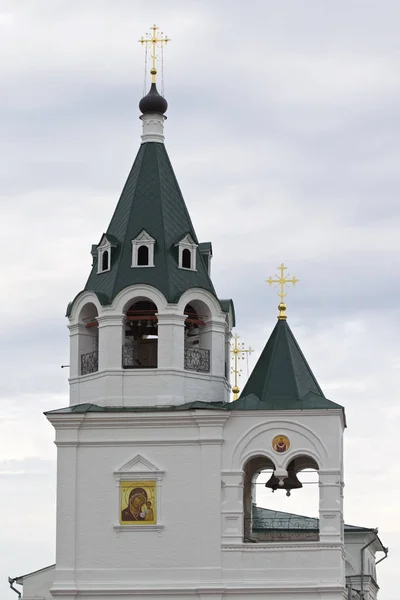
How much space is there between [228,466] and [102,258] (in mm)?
5929

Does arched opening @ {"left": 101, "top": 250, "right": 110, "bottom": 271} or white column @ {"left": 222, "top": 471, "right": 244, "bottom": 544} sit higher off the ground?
arched opening @ {"left": 101, "top": 250, "right": 110, "bottom": 271}

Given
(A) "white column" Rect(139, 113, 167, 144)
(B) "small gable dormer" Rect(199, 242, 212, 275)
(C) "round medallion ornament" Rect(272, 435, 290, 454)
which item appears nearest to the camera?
(C) "round medallion ornament" Rect(272, 435, 290, 454)

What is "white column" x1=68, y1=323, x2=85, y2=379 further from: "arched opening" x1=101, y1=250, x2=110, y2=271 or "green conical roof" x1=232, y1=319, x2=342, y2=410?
"green conical roof" x1=232, y1=319, x2=342, y2=410

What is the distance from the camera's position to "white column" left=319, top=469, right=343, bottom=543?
42375 mm

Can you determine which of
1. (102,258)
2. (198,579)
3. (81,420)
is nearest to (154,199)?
(102,258)

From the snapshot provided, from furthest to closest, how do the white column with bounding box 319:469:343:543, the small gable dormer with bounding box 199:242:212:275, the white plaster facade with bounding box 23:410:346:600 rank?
the small gable dormer with bounding box 199:242:212:275, the white column with bounding box 319:469:343:543, the white plaster facade with bounding box 23:410:346:600

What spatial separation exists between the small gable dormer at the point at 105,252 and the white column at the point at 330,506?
278 inches

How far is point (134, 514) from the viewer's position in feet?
140

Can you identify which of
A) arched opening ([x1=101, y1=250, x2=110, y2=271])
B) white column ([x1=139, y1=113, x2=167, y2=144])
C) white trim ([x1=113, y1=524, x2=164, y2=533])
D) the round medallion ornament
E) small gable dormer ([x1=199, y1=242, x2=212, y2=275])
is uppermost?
white column ([x1=139, y1=113, x2=167, y2=144])

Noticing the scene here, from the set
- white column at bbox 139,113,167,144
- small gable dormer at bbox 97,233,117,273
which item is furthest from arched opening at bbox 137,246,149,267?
white column at bbox 139,113,167,144

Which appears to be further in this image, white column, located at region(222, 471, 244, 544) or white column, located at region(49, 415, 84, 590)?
white column, located at region(49, 415, 84, 590)

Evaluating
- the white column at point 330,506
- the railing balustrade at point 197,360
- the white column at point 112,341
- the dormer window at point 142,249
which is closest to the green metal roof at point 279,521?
the white column at point 330,506

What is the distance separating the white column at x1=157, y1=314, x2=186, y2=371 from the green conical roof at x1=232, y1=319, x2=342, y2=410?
5.54 feet

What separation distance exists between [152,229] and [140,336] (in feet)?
8.28
